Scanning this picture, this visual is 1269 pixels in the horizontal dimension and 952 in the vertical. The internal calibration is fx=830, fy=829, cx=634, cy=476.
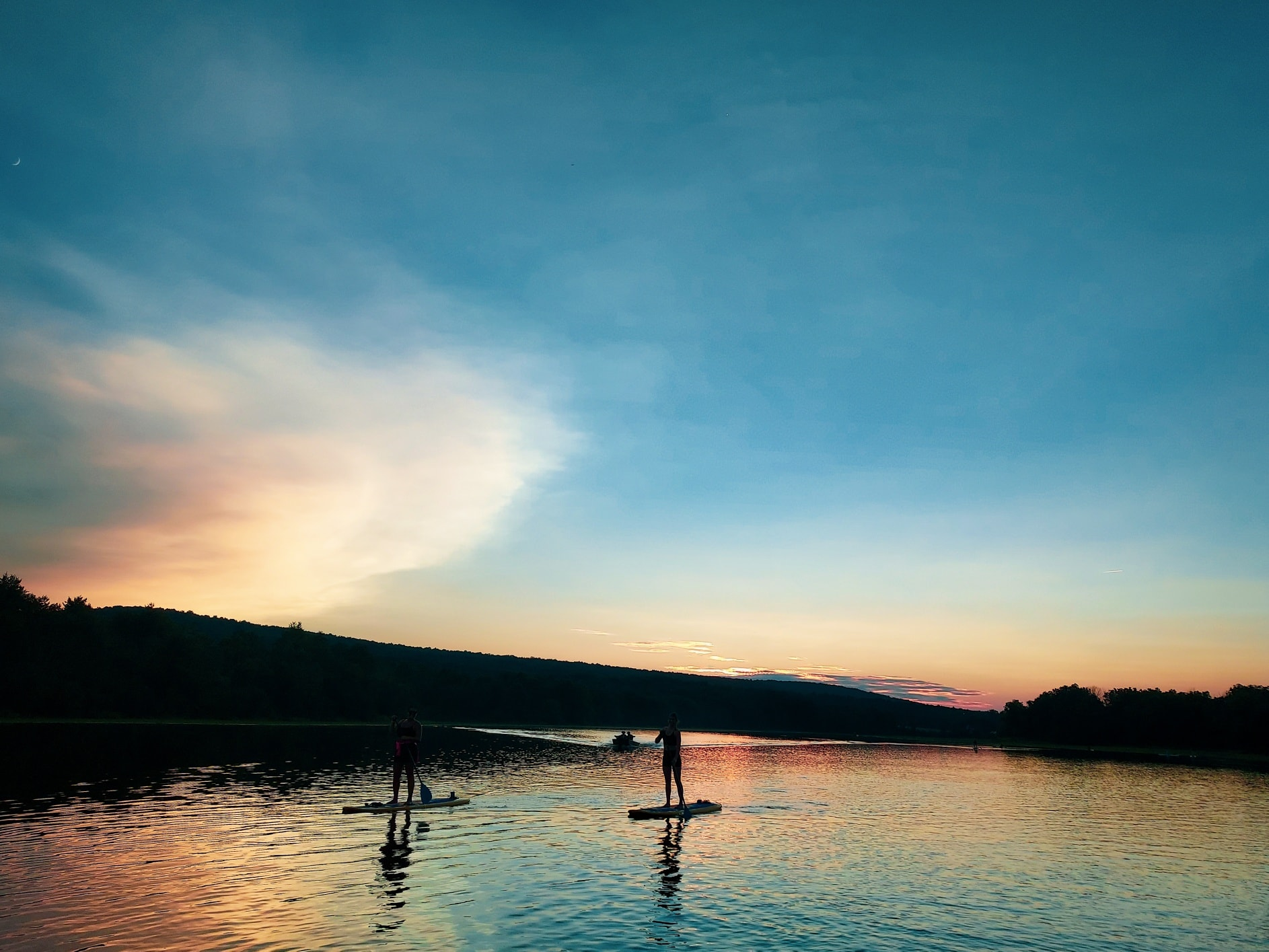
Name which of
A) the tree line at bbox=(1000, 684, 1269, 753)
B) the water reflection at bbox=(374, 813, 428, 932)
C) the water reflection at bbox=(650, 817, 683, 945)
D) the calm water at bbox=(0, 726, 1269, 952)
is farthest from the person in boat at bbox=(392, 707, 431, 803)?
the tree line at bbox=(1000, 684, 1269, 753)

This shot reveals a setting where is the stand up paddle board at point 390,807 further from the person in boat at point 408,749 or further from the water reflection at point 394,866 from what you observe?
the water reflection at point 394,866

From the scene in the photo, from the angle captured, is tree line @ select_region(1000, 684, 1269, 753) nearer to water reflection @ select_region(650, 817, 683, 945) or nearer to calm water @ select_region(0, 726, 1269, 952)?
calm water @ select_region(0, 726, 1269, 952)

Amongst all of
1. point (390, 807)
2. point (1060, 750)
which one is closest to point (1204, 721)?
point (1060, 750)

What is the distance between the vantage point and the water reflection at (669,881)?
18391 millimetres

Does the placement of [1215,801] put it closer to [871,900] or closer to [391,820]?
[871,900]

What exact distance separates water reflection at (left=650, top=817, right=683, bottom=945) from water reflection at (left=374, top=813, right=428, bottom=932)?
226 inches

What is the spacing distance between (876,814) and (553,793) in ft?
56.9

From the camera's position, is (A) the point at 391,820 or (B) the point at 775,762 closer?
(A) the point at 391,820

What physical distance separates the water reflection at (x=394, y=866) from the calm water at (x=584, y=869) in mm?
105

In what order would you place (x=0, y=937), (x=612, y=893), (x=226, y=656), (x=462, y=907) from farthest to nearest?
(x=226, y=656)
(x=612, y=893)
(x=462, y=907)
(x=0, y=937)

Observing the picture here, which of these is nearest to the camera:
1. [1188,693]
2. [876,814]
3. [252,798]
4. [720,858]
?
[720,858]

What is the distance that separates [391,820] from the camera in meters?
32.2

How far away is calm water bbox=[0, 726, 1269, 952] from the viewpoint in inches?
695

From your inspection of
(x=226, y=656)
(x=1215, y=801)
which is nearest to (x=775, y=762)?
(x=1215, y=801)
